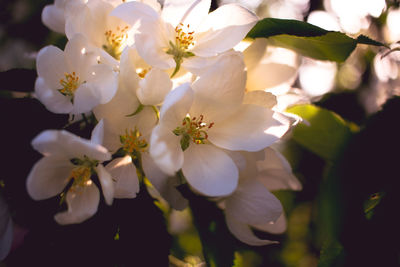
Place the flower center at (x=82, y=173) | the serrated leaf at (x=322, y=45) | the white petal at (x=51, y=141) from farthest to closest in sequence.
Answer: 1. the serrated leaf at (x=322, y=45)
2. the flower center at (x=82, y=173)
3. the white petal at (x=51, y=141)

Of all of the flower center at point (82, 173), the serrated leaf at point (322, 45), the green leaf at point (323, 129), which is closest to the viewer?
the flower center at point (82, 173)

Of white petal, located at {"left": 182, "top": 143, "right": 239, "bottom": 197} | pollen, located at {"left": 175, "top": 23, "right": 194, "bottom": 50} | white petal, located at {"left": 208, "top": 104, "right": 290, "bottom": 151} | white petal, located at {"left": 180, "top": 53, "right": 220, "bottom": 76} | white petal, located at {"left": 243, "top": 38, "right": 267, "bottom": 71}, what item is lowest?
white petal, located at {"left": 182, "top": 143, "right": 239, "bottom": 197}

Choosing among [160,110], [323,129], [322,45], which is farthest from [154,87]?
[323,129]

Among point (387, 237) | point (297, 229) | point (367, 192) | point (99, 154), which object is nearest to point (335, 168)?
point (367, 192)

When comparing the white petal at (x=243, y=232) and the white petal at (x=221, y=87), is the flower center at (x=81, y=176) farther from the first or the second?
the white petal at (x=243, y=232)

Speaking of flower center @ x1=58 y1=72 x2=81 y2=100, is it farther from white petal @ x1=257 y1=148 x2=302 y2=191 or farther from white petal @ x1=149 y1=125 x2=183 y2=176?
white petal @ x1=257 y1=148 x2=302 y2=191

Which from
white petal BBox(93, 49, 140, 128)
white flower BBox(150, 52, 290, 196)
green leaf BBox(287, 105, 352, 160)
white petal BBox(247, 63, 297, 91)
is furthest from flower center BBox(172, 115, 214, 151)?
green leaf BBox(287, 105, 352, 160)

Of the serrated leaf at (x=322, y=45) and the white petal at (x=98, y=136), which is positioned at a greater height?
the serrated leaf at (x=322, y=45)

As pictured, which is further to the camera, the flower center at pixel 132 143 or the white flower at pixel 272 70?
the white flower at pixel 272 70

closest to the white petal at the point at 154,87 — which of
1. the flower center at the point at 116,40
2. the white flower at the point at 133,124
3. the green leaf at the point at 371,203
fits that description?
the white flower at the point at 133,124
